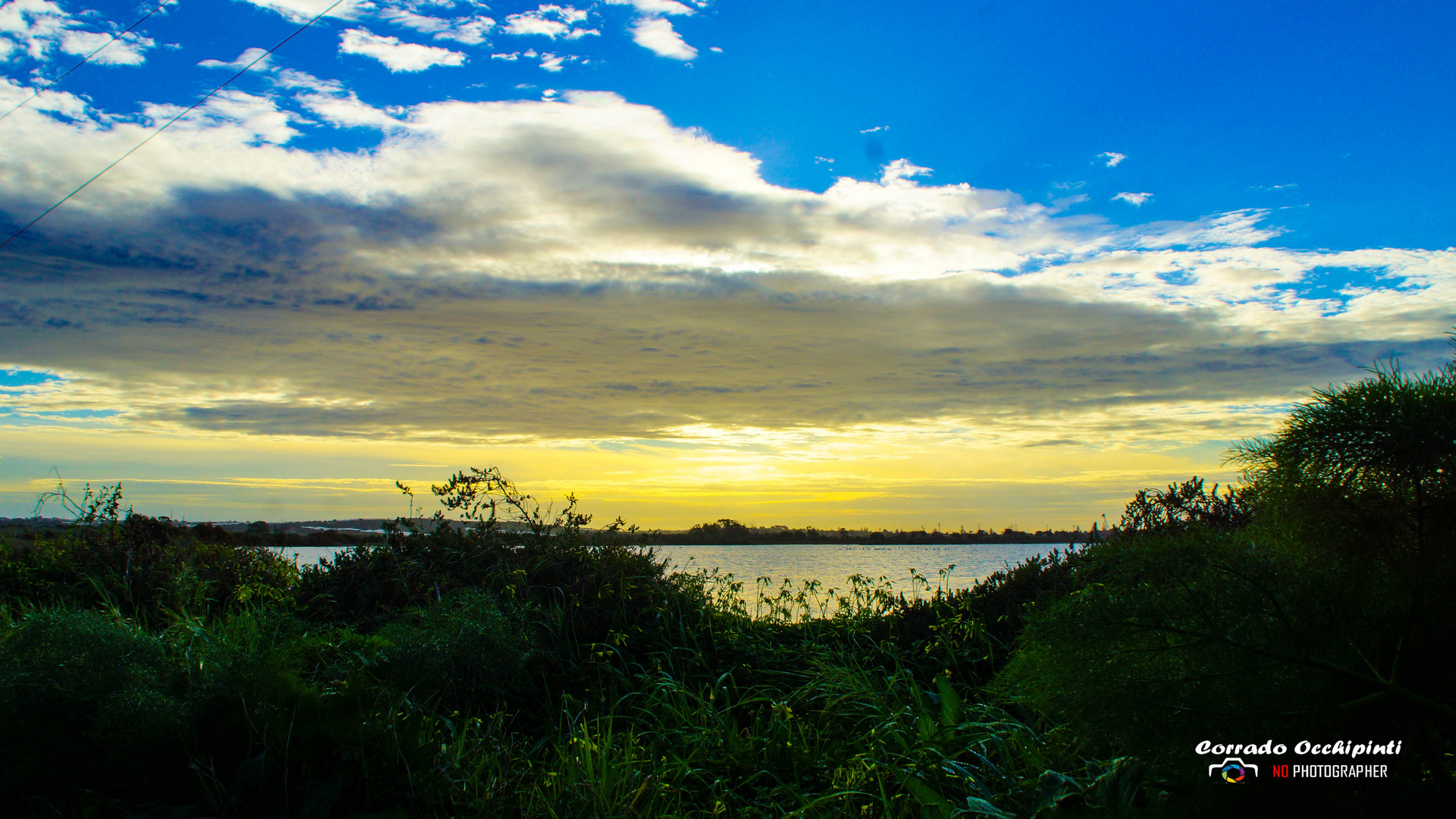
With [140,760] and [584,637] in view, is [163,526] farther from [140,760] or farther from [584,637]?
[140,760]

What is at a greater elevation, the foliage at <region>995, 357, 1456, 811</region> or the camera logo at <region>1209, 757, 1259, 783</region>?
the foliage at <region>995, 357, 1456, 811</region>

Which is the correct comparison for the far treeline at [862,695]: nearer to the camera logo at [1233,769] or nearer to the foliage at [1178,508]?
the camera logo at [1233,769]

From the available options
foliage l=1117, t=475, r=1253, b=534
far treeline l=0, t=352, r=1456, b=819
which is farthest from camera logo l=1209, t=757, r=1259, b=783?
foliage l=1117, t=475, r=1253, b=534

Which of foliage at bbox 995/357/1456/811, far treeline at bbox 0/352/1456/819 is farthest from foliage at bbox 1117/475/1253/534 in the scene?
foliage at bbox 995/357/1456/811

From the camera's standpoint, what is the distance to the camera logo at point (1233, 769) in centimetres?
223

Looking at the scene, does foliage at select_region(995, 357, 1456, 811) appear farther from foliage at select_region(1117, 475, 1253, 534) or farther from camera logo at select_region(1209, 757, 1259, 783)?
foliage at select_region(1117, 475, 1253, 534)

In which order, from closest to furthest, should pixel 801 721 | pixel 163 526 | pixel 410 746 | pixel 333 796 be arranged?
pixel 333 796 → pixel 410 746 → pixel 801 721 → pixel 163 526

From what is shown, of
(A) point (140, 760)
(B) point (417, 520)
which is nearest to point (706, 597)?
(B) point (417, 520)

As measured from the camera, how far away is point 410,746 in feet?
10.9

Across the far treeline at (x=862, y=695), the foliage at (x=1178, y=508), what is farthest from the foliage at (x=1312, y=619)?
the foliage at (x=1178, y=508)

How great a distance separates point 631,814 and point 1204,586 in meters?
2.53

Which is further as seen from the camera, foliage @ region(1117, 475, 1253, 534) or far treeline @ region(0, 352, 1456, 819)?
foliage @ region(1117, 475, 1253, 534)

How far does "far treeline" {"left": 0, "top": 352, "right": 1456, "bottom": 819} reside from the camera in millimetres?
2209

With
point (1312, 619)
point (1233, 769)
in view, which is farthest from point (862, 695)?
point (1312, 619)
